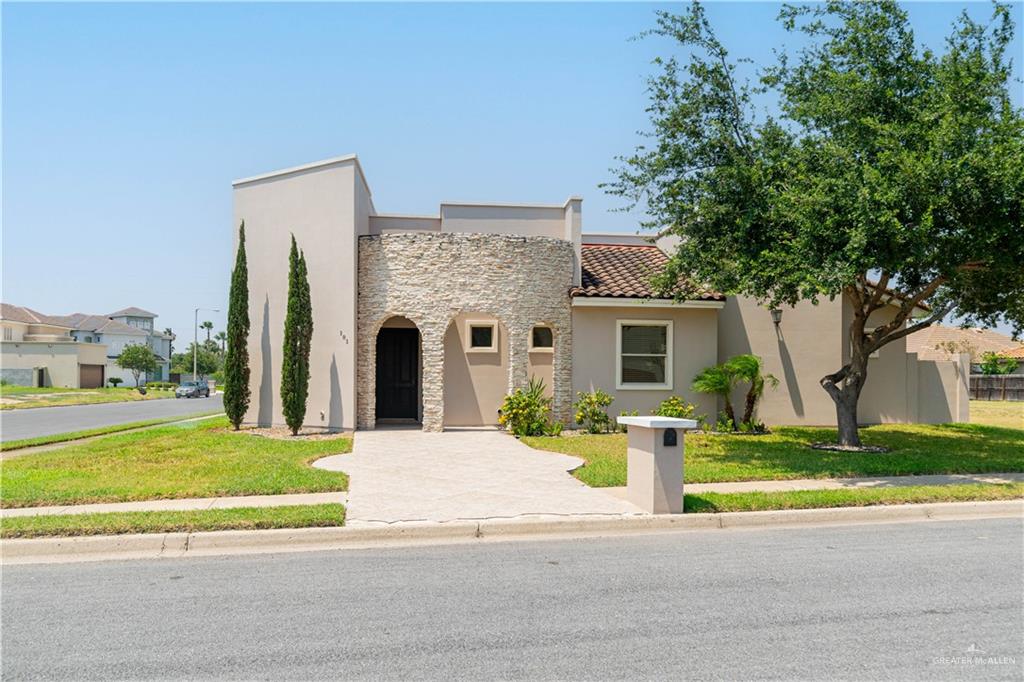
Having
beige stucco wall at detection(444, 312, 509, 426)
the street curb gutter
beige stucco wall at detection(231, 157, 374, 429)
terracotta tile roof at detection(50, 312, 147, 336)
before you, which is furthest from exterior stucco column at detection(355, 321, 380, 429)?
terracotta tile roof at detection(50, 312, 147, 336)

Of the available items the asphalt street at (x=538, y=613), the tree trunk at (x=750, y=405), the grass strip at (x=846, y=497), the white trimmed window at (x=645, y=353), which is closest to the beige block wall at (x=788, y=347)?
the tree trunk at (x=750, y=405)

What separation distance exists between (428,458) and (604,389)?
635cm

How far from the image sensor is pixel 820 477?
36.6 ft

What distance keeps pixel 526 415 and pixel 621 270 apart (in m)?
5.16

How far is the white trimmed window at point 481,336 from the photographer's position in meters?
18.5

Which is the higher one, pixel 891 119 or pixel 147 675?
pixel 891 119

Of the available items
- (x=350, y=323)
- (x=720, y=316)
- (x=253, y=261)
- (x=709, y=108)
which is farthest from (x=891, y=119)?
(x=253, y=261)

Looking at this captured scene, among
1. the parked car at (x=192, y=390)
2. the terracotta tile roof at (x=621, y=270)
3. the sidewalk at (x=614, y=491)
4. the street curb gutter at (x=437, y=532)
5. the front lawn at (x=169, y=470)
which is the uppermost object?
the terracotta tile roof at (x=621, y=270)

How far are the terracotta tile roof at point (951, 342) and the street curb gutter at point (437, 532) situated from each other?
497 inches

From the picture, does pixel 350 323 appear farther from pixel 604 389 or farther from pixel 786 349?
pixel 786 349

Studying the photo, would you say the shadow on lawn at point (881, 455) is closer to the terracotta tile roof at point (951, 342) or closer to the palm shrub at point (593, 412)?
the palm shrub at point (593, 412)

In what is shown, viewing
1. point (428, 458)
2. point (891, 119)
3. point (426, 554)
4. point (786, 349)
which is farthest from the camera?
point (786, 349)

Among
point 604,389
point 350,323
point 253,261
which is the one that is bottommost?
point 604,389

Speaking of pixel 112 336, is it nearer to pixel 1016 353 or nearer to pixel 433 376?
pixel 433 376
